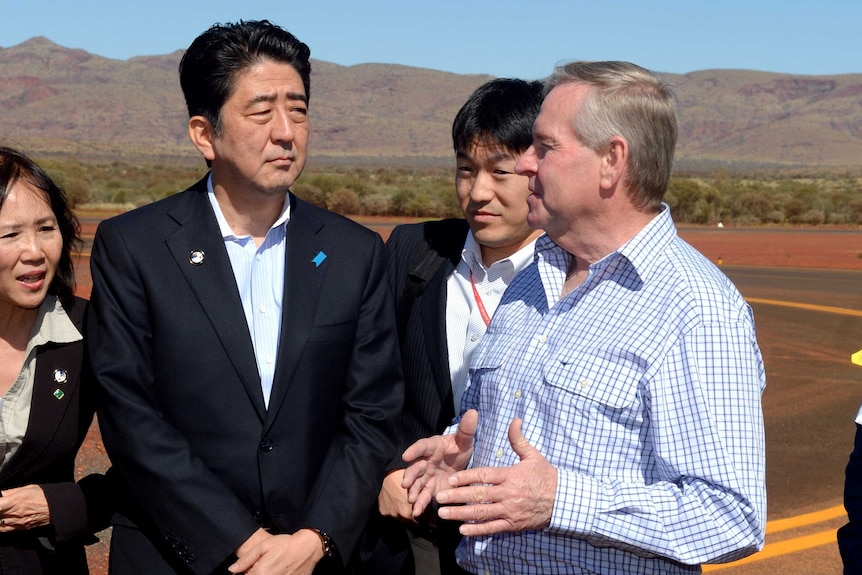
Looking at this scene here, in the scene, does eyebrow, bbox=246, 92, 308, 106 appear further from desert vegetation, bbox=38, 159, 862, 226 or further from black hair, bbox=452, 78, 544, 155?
desert vegetation, bbox=38, 159, 862, 226

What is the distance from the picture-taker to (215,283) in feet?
9.14

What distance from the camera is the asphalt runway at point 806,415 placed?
4.88 metres

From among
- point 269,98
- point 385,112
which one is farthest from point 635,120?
point 385,112

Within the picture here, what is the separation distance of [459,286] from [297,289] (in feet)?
2.29

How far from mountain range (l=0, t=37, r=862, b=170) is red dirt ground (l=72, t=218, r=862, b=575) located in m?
88.4

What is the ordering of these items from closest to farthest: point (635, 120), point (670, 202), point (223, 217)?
1. point (635, 120)
2. point (223, 217)
3. point (670, 202)

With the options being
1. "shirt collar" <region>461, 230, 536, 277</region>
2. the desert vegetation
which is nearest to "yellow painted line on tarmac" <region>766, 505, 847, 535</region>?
"shirt collar" <region>461, 230, 536, 277</region>

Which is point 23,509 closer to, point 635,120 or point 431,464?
point 431,464

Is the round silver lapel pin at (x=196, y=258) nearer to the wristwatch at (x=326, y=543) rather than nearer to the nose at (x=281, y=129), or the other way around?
the nose at (x=281, y=129)

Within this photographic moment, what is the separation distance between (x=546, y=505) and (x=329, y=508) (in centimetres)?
79

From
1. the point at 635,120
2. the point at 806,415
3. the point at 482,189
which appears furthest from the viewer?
the point at 806,415

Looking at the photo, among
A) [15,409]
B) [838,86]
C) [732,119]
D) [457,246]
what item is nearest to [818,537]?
[457,246]

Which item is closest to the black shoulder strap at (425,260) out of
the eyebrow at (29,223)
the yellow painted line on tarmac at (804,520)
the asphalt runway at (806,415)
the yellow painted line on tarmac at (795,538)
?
the eyebrow at (29,223)

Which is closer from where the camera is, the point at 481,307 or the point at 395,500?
the point at 395,500
